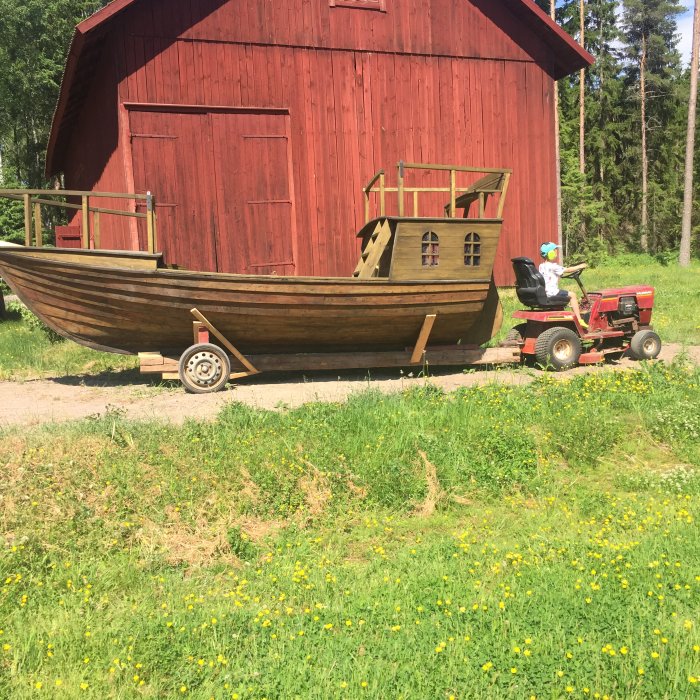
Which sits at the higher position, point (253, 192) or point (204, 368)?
point (253, 192)

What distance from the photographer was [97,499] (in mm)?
5000

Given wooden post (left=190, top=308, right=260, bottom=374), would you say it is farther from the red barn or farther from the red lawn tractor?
the red lawn tractor

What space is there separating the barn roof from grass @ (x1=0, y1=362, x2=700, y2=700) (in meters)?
7.10

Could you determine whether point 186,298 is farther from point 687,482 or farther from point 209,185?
point 687,482

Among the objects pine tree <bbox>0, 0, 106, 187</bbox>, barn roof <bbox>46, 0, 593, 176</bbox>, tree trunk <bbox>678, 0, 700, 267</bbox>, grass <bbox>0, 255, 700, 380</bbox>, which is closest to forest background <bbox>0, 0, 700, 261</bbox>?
pine tree <bbox>0, 0, 106, 187</bbox>

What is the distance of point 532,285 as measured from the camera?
9570 millimetres

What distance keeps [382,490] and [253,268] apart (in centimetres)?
720

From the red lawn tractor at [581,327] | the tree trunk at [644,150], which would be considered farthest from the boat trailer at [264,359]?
the tree trunk at [644,150]

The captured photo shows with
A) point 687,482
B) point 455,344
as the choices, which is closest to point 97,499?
point 687,482

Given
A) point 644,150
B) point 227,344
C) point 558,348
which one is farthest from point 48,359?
point 644,150

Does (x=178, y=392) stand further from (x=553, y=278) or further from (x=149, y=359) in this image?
(x=553, y=278)

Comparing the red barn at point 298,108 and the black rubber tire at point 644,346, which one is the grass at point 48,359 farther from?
the black rubber tire at point 644,346

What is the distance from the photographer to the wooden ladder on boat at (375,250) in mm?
9453

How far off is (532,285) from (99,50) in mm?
8300
